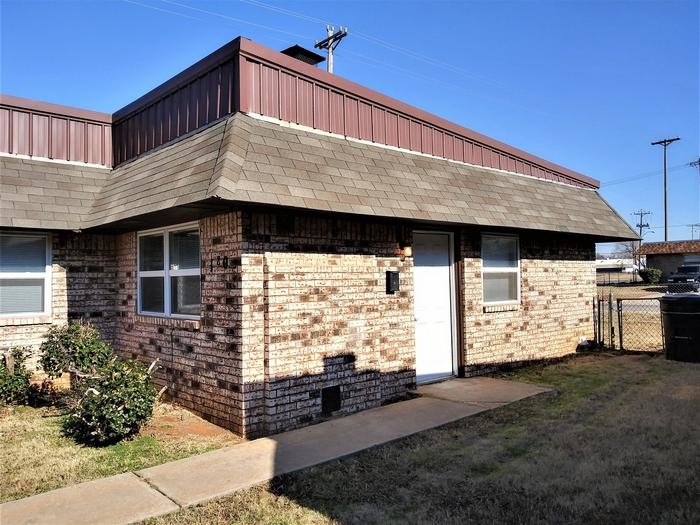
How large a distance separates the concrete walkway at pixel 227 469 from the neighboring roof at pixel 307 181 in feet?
8.29

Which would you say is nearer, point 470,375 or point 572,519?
point 572,519

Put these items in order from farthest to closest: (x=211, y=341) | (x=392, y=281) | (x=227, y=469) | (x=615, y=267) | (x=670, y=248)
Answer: (x=615, y=267) → (x=670, y=248) → (x=392, y=281) → (x=211, y=341) → (x=227, y=469)

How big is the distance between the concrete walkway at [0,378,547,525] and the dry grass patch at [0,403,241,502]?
0.24 meters

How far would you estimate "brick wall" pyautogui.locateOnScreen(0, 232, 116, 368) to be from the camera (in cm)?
789

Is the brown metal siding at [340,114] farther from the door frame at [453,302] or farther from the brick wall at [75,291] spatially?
the brick wall at [75,291]

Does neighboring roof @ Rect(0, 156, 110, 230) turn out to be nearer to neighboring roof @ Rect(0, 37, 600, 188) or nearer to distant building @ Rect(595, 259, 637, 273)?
neighboring roof @ Rect(0, 37, 600, 188)

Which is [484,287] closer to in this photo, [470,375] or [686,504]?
[470,375]

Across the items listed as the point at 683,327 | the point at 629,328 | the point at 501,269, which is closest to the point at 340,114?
the point at 501,269

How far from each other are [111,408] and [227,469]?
1.54m

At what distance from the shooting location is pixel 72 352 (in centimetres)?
711

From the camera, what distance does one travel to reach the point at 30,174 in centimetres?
819

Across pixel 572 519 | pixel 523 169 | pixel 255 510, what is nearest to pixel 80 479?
pixel 255 510

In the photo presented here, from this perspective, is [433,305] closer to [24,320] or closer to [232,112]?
[232,112]

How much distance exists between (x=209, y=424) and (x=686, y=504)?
190 inches
